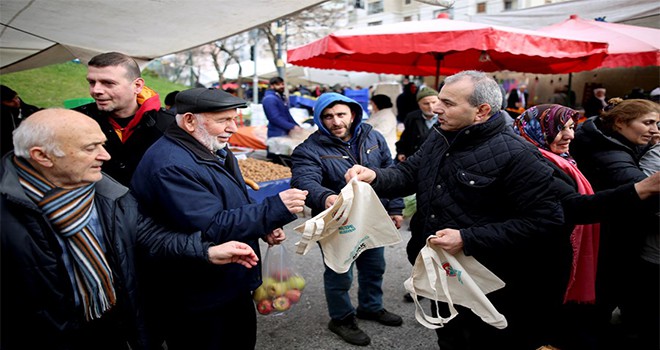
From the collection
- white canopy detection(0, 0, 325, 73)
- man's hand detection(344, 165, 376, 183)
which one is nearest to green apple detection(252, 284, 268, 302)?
man's hand detection(344, 165, 376, 183)

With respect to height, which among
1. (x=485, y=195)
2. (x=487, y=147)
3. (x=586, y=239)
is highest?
(x=487, y=147)

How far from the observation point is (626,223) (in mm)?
2482

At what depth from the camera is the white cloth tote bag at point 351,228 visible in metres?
2.08

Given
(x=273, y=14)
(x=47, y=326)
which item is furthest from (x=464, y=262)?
(x=273, y=14)

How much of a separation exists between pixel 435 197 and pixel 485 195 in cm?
26

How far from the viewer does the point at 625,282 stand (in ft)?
8.68

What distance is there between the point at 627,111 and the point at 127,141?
3.16m

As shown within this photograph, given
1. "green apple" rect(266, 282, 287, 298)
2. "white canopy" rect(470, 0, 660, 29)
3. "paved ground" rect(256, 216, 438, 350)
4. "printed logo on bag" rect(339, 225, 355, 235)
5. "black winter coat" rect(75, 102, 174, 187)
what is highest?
"white canopy" rect(470, 0, 660, 29)

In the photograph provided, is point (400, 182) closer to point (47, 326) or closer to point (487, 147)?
point (487, 147)

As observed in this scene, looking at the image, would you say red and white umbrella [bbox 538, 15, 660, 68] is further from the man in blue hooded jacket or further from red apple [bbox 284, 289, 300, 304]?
red apple [bbox 284, 289, 300, 304]

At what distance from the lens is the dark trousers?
207 cm

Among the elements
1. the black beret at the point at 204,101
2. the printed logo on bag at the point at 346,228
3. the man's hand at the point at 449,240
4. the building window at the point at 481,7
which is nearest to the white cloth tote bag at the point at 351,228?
the printed logo on bag at the point at 346,228

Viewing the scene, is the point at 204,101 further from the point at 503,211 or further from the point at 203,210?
the point at 503,211

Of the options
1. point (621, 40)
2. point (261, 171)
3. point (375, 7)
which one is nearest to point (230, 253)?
point (261, 171)
